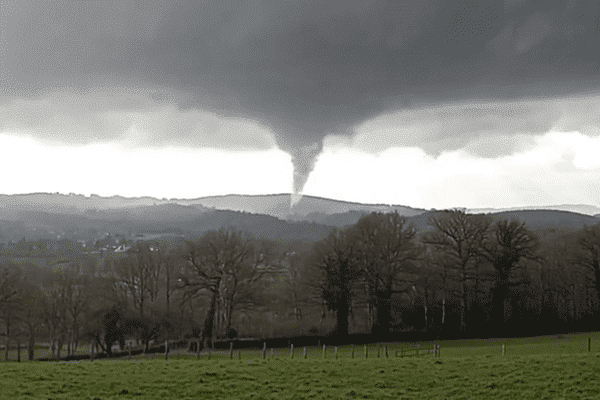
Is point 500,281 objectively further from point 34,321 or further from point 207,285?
point 34,321

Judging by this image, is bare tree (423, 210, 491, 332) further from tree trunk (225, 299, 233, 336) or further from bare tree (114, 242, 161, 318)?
bare tree (114, 242, 161, 318)

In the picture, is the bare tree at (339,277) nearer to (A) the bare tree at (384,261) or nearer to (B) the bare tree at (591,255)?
(A) the bare tree at (384,261)

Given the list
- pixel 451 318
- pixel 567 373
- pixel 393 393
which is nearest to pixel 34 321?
pixel 451 318

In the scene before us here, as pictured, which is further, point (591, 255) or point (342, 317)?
point (591, 255)

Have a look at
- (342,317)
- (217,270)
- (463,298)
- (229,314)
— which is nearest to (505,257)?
(463,298)

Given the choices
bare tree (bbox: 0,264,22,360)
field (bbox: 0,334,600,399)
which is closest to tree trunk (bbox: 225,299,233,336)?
bare tree (bbox: 0,264,22,360)

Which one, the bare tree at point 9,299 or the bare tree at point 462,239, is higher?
Result: the bare tree at point 462,239

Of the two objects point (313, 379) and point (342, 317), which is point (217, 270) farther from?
point (313, 379)

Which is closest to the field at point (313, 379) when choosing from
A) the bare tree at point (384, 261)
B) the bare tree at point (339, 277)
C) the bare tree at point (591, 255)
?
the bare tree at point (339, 277)
